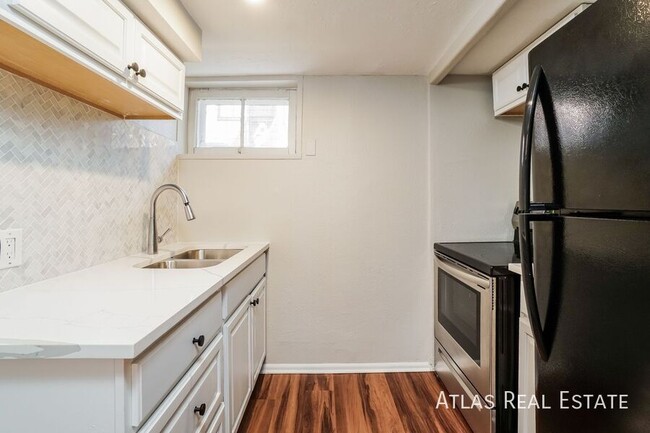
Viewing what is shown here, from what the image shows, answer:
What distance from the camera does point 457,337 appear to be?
184 centimetres

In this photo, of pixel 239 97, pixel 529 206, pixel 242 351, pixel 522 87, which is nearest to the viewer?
pixel 529 206

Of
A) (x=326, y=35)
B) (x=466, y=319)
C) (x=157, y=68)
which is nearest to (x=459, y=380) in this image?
(x=466, y=319)

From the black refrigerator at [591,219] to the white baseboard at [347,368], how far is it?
1536mm

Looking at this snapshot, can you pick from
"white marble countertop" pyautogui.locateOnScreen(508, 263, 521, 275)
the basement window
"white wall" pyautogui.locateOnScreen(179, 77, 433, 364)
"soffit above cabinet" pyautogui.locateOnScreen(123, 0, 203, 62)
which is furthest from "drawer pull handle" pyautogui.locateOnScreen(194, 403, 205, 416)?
the basement window

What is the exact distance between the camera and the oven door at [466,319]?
1.48 m

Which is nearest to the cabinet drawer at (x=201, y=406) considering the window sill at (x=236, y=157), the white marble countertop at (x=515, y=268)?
the white marble countertop at (x=515, y=268)

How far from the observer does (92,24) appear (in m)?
0.96

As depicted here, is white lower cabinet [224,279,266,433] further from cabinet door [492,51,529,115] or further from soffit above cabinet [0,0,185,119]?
cabinet door [492,51,529,115]

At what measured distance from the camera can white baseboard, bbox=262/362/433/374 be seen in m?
2.25

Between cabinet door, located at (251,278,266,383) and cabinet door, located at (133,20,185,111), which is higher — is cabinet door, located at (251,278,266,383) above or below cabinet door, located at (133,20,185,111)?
below

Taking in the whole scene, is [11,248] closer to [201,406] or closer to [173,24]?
[201,406]

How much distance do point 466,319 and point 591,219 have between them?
127cm

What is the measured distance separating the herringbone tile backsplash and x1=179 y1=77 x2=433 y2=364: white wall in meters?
0.66

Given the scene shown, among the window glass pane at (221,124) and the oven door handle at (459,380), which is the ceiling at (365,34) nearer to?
the window glass pane at (221,124)
